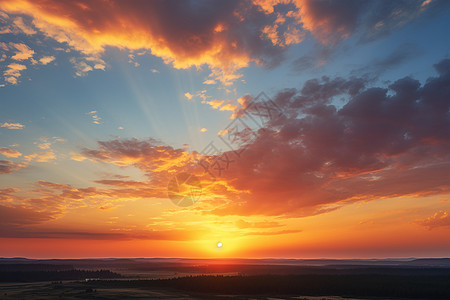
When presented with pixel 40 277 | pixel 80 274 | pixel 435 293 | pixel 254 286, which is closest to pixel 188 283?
pixel 254 286

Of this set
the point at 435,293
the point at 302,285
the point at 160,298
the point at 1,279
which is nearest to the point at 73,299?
the point at 160,298

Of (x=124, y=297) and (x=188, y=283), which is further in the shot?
(x=188, y=283)

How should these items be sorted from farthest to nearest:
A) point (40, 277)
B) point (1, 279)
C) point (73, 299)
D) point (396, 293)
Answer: point (40, 277) → point (1, 279) → point (396, 293) → point (73, 299)

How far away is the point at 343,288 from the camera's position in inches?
3511

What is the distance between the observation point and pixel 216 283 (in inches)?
3927

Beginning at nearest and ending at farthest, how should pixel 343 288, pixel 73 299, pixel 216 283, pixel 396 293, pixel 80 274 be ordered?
pixel 73 299 → pixel 396 293 → pixel 343 288 → pixel 216 283 → pixel 80 274

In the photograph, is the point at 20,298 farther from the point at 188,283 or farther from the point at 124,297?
the point at 188,283

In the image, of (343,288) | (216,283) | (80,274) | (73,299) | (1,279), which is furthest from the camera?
(80,274)

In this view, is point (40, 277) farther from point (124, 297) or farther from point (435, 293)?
point (435, 293)

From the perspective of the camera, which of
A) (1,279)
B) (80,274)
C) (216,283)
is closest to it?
(216,283)

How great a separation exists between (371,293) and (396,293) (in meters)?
5.77

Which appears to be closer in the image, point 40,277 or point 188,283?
point 188,283

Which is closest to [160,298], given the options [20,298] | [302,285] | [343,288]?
[20,298]

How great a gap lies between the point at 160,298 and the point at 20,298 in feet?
93.4
